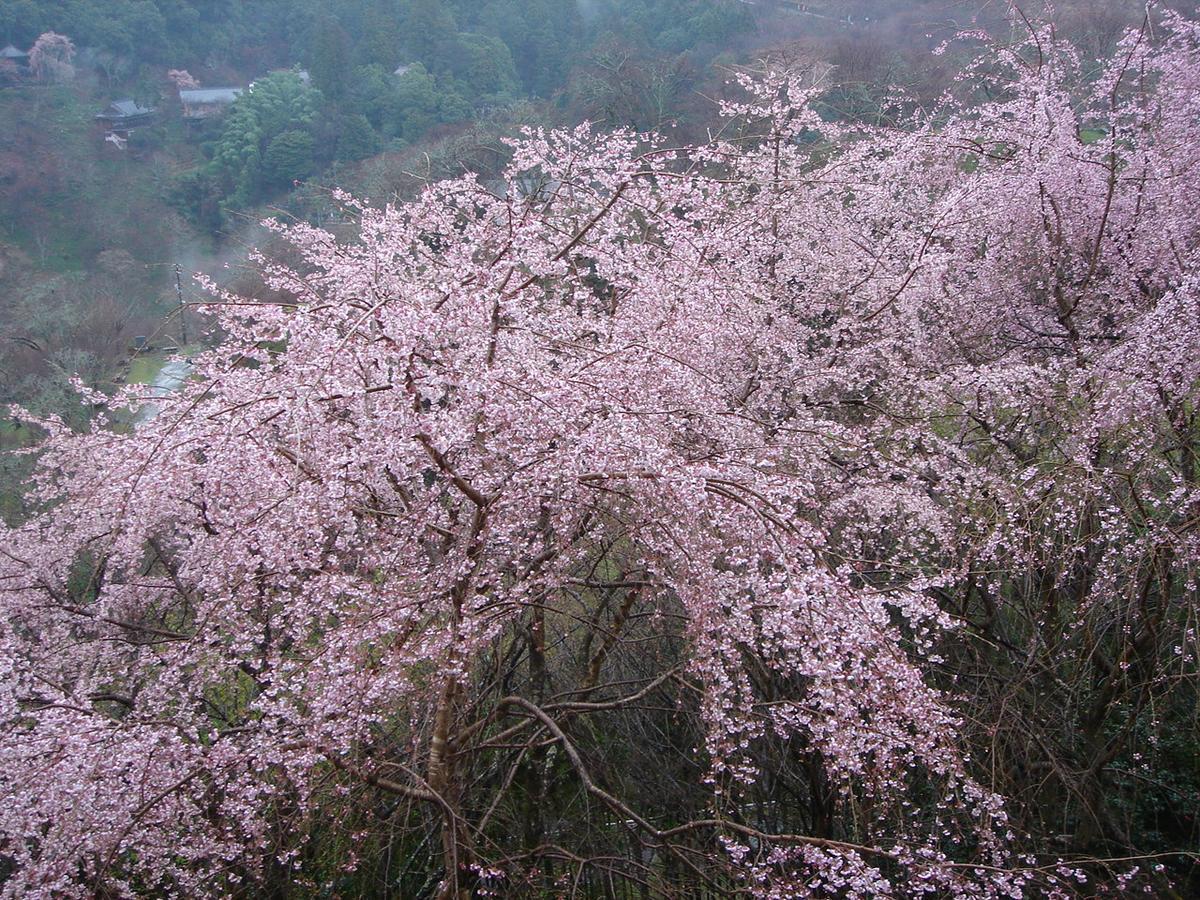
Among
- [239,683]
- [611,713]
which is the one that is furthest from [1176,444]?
[239,683]

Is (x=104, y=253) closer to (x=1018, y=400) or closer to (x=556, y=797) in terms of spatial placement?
(x=556, y=797)

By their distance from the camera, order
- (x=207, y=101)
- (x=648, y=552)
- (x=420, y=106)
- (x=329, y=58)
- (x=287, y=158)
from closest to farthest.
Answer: (x=648, y=552), (x=287, y=158), (x=420, y=106), (x=207, y=101), (x=329, y=58)

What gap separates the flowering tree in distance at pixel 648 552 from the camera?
310 cm

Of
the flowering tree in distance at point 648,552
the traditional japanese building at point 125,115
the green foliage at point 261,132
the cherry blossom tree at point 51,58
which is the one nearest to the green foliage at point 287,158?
the green foliage at point 261,132

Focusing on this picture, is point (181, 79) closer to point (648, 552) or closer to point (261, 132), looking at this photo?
point (261, 132)

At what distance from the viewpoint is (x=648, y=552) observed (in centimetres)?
349

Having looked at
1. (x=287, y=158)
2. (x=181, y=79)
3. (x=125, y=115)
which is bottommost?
(x=287, y=158)

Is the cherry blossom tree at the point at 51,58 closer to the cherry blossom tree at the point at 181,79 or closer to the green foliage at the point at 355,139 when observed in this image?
the cherry blossom tree at the point at 181,79

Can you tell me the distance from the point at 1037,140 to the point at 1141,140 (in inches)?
36.9

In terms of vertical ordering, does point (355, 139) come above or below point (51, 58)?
below

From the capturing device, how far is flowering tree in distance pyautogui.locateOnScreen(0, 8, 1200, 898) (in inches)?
122

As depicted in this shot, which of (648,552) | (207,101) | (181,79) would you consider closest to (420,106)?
(207,101)

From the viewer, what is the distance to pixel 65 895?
3195 mm

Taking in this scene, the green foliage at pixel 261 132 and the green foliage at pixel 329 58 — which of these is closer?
the green foliage at pixel 261 132
